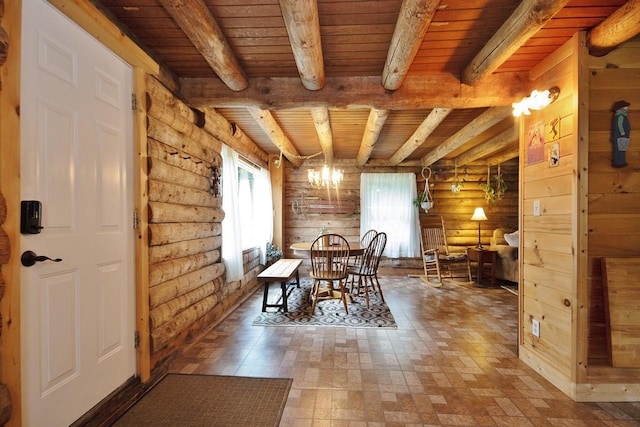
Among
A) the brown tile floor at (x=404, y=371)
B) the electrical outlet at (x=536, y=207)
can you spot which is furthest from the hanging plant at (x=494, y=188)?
the electrical outlet at (x=536, y=207)

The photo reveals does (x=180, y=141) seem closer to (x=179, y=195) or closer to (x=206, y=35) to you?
(x=179, y=195)

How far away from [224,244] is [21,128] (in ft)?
8.09

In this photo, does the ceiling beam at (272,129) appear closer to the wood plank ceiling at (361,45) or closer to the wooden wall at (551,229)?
the wood plank ceiling at (361,45)

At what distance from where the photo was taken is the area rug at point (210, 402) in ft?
5.74

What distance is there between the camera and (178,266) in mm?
2652

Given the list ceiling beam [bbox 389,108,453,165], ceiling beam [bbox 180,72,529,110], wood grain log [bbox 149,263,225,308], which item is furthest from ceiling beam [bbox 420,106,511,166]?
wood grain log [bbox 149,263,225,308]

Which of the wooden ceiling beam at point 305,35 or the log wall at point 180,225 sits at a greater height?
the wooden ceiling beam at point 305,35

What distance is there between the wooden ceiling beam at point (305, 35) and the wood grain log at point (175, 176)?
1331 mm

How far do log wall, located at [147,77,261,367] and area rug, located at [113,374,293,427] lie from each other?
0.39 meters

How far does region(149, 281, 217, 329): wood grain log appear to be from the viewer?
231 cm

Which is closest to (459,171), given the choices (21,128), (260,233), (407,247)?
(407,247)

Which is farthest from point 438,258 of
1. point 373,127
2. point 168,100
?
point 168,100

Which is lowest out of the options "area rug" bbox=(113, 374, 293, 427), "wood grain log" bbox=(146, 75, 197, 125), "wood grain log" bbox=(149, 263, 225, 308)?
"area rug" bbox=(113, 374, 293, 427)

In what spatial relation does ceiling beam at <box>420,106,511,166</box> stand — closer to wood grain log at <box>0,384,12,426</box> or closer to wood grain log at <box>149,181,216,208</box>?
wood grain log at <box>149,181,216,208</box>
